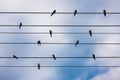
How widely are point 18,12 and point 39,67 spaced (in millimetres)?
5399

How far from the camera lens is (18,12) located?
2478 cm

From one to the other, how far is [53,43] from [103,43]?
10.6 ft

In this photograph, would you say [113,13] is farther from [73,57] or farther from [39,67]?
[39,67]

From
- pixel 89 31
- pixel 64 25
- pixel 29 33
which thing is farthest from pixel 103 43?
pixel 29 33

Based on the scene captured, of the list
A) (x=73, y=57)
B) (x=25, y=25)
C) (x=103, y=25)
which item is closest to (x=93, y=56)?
(x=73, y=57)

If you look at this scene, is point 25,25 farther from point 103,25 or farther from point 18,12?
point 103,25

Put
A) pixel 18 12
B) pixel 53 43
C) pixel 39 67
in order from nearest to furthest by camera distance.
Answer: pixel 18 12, pixel 53 43, pixel 39 67

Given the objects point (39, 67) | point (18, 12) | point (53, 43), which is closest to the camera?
point (18, 12)

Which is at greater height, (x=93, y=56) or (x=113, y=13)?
(x=113, y=13)

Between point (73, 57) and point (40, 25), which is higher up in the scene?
point (40, 25)

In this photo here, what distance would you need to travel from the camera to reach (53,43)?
2662cm

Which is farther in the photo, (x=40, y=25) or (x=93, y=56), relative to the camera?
(x=93, y=56)

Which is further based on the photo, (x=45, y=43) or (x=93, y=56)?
(x=93, y=56)

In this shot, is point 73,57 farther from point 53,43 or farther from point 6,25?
point 6,25
